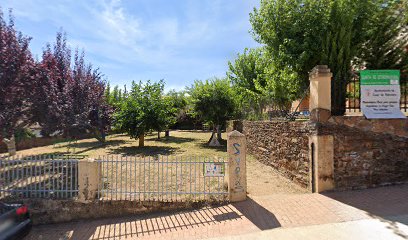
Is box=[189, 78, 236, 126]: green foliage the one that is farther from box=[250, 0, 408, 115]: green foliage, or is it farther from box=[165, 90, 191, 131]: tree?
box=[165, 90, 191, 131]: tree

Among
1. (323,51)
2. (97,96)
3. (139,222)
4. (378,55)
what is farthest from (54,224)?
(378,55)

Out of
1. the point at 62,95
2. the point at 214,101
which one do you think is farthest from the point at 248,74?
the point at 62,95

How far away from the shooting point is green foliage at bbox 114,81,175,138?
45.1 feet

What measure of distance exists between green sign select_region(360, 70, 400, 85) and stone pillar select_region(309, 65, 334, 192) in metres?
1.25

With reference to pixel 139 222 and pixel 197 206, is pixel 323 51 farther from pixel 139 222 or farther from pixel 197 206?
pixel 139 222

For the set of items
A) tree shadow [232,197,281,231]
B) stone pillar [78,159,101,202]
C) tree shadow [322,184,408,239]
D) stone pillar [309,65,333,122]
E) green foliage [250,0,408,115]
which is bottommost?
tree shadow [232,197,281,231]

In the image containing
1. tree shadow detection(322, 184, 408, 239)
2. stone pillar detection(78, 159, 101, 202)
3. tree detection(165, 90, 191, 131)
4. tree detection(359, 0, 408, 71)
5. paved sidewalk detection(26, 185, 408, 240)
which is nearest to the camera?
tree shadow detection(322, 184, 408, 239)

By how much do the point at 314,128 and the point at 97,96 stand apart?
9.76 meters

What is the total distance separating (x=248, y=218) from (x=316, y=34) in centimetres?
641

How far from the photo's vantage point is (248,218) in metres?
4.78

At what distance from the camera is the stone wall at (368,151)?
19.6 ft

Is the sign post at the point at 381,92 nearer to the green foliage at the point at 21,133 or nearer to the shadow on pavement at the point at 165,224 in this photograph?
the shadow on pavement at the point at 165,224

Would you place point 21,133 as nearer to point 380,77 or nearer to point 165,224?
point 165,224

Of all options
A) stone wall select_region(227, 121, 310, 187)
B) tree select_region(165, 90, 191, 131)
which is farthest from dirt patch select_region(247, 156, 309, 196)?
tree select_region(165, 90, 191, 131)
